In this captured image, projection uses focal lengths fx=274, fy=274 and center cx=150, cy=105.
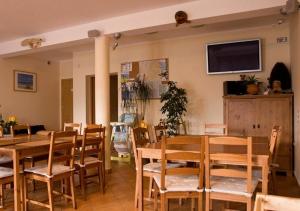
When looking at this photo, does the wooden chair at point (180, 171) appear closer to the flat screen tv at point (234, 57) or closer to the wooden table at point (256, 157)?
the wooden table at point (256, 157)

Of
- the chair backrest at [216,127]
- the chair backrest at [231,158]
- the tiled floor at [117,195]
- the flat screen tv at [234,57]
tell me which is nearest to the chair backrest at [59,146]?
the tiled floor at [117,195]

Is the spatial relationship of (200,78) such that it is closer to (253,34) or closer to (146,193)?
(253,34)

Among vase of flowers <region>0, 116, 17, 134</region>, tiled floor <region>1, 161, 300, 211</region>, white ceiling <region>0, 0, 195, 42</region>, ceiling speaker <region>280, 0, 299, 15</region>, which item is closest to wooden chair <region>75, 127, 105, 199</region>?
tiled floor <region>1, 161, 300, 211</region>

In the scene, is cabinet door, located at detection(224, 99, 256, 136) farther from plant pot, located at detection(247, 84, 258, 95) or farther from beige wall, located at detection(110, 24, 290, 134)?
beige wall, located at detection(110, 24, 290, 134)

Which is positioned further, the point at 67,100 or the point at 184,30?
the point at 67,100

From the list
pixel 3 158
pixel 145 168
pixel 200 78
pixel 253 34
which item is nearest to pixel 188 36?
pixel 200 78

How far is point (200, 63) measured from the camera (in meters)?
5.59

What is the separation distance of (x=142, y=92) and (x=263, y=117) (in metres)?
2.58

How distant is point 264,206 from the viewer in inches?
36.4

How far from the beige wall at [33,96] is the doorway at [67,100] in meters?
0.18

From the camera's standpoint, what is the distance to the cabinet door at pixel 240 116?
15.1 ft

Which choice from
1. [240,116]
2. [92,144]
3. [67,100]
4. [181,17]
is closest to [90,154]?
[92,144]

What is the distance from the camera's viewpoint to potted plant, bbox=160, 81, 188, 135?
208 inches

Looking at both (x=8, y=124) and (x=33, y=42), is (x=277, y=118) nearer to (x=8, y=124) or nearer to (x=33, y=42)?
(x=8, y=124)
